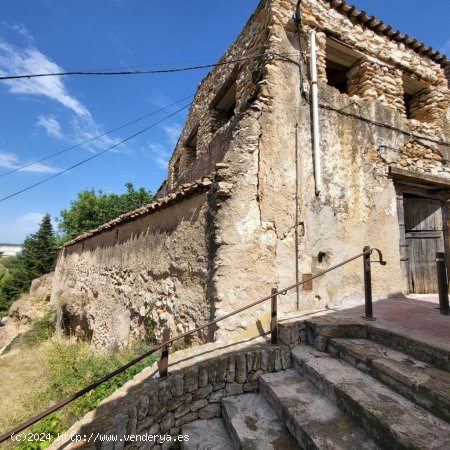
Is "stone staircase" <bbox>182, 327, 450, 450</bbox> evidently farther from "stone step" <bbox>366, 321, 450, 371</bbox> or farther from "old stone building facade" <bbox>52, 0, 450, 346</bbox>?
"old stone building facade" <bbox>52, 0, 450, 346</bbox>

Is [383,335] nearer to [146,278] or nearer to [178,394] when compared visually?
[178,394]

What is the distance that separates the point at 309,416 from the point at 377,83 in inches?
240

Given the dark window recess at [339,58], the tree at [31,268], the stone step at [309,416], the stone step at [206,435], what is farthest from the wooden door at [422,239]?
the tree at [31,268]

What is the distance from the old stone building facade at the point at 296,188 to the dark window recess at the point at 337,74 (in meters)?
0.06

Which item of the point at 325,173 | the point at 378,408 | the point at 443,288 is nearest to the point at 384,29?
the point at 325,173

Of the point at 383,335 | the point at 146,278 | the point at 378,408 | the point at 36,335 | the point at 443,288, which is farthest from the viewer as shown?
the point at 36,335

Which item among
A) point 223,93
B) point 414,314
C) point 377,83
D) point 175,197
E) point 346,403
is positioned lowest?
point 346,403

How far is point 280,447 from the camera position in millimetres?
2258

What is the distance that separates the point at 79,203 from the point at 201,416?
29.0 m

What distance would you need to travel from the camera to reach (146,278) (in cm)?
539

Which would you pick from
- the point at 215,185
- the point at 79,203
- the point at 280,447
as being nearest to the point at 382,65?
the point at 215,185

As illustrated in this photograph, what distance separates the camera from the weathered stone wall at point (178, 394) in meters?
2.27

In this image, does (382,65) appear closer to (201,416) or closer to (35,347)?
(201,416)

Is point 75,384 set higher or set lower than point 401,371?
lower
